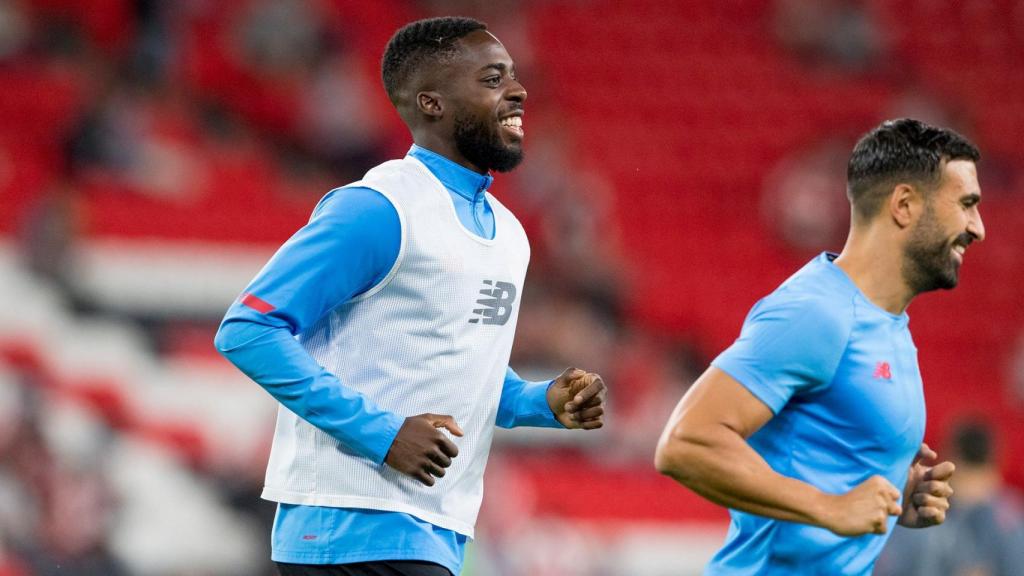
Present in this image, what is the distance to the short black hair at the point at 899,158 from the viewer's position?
365 cm

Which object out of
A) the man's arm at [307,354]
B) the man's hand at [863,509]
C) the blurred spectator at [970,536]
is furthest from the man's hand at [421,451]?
the blurred spectator at [970,536]

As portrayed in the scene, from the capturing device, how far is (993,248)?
14.0 meters

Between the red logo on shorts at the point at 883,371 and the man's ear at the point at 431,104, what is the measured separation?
1279mm

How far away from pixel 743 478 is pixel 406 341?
2.96 ft

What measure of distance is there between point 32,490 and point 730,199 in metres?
7.08

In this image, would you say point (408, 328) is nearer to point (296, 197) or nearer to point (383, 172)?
point (383, 172)

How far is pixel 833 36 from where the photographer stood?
1507 cm

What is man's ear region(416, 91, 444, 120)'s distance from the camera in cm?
394

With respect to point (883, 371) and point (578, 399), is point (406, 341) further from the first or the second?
point (883, 371)

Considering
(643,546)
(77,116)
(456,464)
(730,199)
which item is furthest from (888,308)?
(730,199)

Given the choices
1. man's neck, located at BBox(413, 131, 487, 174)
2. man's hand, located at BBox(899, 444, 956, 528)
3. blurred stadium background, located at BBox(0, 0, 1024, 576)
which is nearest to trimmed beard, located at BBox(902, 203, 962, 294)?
man's hand, located at BBox(899, 444, 956, 528)

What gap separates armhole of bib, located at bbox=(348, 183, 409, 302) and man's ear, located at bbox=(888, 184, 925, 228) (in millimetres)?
1166

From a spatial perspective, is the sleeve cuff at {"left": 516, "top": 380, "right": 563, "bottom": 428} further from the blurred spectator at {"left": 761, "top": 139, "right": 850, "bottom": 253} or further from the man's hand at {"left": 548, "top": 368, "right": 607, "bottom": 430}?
the blurred spectator at {"left": 761, "top": 139, "right": 850, "bottom": 253}

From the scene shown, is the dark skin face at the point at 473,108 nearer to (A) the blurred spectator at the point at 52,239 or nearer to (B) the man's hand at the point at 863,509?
(B) the man's hand at the point at 863,509
